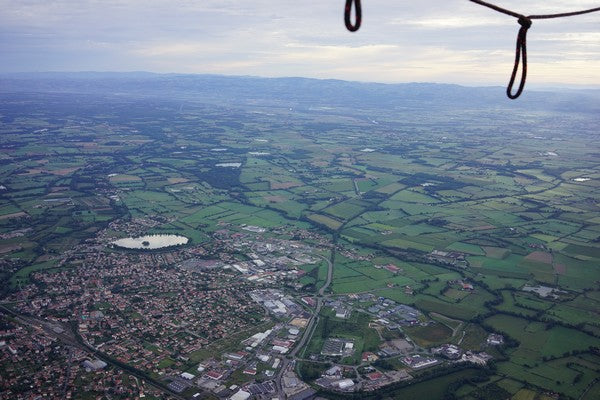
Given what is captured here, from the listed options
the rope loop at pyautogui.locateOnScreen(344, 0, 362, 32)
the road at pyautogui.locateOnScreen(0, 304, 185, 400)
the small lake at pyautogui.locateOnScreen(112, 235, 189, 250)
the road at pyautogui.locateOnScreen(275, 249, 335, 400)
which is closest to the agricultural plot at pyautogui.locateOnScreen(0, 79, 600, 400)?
the road at pyautogui.locateOnScreen(275, 249, 335, 400)

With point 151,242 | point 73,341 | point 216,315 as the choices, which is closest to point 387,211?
point 151,242

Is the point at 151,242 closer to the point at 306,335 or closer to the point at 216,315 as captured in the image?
the point at 216,315

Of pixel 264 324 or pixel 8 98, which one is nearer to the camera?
pixel 264 324

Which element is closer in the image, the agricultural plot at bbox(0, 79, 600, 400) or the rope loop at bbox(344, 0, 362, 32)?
the rope loop at bbox(344, 0, 362, 32)

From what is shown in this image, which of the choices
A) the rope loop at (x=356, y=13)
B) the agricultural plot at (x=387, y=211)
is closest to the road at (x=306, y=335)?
the agricultural plot at (x=387, y=211)

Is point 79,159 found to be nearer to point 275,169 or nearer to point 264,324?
point 275,169

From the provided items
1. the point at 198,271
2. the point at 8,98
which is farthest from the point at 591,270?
the point at 8,98

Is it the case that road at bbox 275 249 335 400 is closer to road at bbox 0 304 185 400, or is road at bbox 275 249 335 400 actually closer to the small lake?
road at bbox 0 304 185 400

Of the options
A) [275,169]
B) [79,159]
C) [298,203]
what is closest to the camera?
[298,203]
